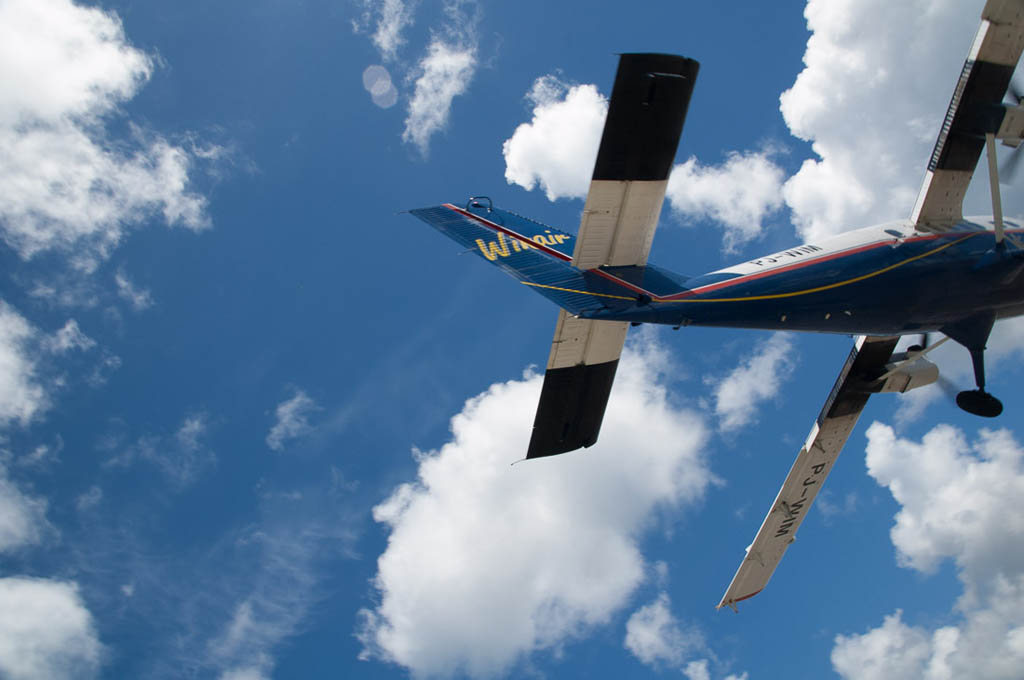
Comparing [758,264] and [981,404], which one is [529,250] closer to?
[758,264]

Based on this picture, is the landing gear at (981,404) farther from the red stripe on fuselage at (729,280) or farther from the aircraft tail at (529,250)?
the aircraft tail at (529,250)

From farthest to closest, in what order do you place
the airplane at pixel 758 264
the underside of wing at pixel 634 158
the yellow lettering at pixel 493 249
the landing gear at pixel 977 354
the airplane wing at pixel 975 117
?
the landing gear at pixel 977 354 → the yellow lettering at pixel 493 249 → the airplane wing at pixel 975 117 → the airplane at pixel 758 264 → the underside of wing at pixel 634 158

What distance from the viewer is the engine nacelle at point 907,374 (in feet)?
57.6

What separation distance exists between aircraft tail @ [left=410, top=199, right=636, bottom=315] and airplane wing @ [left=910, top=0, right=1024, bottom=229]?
7600 mm

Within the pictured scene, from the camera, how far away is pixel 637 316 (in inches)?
499

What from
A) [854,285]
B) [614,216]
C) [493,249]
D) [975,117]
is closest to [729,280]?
[854,285]

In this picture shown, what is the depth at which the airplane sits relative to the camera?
12016 millimetres

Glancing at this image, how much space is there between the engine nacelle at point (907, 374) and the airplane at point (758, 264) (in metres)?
1.91

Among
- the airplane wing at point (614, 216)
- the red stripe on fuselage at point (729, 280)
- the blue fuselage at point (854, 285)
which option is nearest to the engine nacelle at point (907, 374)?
the blue fuselage at point (854, 285)

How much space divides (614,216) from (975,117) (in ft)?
26.7

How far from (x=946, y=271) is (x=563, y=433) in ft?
28.1

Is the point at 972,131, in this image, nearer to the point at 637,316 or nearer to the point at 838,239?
the point at 838,239

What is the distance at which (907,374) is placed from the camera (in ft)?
58.2

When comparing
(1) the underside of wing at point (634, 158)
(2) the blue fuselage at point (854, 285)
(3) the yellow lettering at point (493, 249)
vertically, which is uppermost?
(3) the yellow lettering at point (493, 249)
